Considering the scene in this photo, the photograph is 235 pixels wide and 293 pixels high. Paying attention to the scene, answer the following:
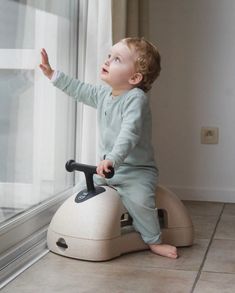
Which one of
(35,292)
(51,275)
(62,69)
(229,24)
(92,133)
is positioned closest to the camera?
(35,292)

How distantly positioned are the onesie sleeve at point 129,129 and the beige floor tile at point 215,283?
46cm

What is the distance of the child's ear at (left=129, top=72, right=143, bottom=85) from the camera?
Answer: 2.03m

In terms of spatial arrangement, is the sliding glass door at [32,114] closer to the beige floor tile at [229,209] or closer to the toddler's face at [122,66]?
the toddler's face at [122,66]

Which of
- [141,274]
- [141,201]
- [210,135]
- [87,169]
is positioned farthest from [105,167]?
[210,135]

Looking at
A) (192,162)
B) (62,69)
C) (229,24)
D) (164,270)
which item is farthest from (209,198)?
(164,270)

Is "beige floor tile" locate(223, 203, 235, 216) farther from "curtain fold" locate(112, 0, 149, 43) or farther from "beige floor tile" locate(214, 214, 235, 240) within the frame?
"curtain fold" locate(112, 0, 149, 43)

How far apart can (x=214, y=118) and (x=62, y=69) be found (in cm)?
100

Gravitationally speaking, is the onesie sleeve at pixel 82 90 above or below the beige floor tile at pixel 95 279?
above

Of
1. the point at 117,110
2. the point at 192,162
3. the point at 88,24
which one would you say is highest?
the point at 88,24

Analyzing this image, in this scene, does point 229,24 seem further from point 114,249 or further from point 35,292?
point 35,292

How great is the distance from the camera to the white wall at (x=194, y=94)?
3.02m

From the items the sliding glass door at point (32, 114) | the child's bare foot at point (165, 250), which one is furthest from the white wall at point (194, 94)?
the child's bare foot at point (165, 250)

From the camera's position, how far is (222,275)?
1.74 m

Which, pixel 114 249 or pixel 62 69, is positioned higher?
pixel 62 69
